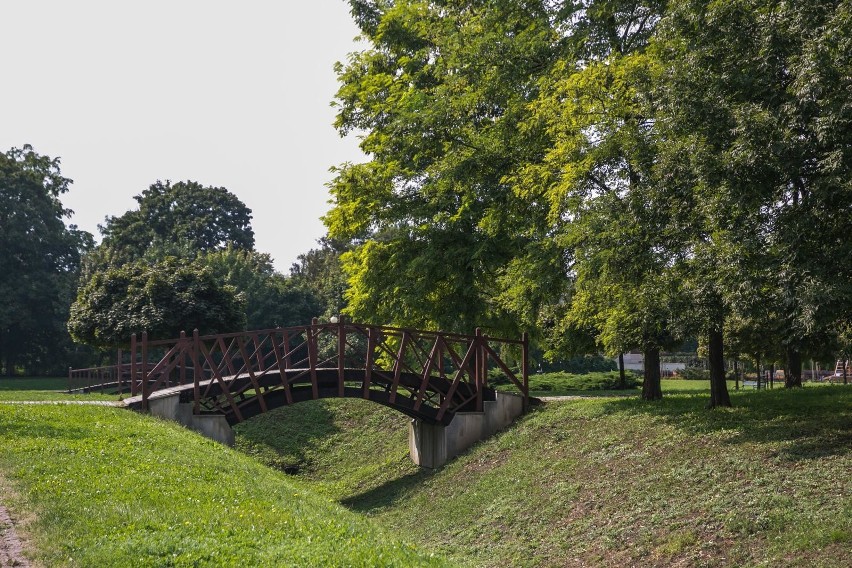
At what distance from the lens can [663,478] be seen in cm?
1691

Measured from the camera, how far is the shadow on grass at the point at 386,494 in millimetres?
23234

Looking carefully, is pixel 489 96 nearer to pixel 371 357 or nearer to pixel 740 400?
pixel 371 357

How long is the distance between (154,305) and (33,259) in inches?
1077

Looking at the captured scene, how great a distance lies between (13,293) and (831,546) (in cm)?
5340

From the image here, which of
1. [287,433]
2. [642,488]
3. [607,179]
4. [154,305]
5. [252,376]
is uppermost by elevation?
[607,179]

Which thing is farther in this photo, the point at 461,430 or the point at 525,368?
the point at 525,368

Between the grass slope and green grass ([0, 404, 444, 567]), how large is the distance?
3.30m

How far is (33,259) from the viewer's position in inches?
2395

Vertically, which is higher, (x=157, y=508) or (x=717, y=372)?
(x=717, y=372)

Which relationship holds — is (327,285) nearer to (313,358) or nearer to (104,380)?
(104,380)

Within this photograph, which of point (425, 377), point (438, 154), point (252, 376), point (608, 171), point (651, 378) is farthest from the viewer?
point (438, 154)

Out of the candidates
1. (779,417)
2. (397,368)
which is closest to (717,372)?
(779,417)

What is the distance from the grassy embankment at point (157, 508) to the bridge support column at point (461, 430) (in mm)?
8036

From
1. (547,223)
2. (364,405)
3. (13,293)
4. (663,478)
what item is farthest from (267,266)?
(663,478)
